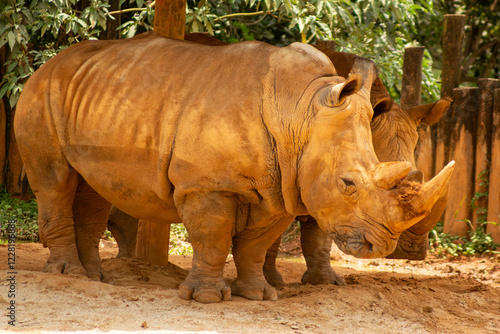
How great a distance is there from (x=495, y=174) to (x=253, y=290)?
425 cm

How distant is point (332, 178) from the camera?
4.42 m

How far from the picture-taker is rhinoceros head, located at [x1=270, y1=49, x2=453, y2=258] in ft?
13.8

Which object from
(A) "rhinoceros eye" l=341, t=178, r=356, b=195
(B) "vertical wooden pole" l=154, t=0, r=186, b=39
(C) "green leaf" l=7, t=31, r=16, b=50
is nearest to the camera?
(A) "rhinoceros eye" l=341, t=178, r=356, b=195

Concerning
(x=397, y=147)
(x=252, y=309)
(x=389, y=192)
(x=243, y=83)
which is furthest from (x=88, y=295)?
(x=397, y=147)

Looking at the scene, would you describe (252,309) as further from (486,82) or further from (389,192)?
(486,82)

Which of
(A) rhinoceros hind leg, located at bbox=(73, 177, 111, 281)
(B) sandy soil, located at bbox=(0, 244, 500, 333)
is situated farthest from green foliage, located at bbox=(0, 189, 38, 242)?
(A) rhinoceros hind leg, located at bbox=(73, 177, 111, 281)

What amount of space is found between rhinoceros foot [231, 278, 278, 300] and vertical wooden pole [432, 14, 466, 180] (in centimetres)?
417

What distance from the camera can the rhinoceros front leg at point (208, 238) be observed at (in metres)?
4.80

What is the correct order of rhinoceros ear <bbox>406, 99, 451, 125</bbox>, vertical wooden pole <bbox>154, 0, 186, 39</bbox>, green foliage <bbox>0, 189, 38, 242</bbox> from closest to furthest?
rhinoceros ear <bbox>406, 99, 451, 125</bbox> < vertical wooden pole <bbox>154, 0, 186, 39</bbox> < green foliage <bbox>0, 189, 38, 242</bbox>

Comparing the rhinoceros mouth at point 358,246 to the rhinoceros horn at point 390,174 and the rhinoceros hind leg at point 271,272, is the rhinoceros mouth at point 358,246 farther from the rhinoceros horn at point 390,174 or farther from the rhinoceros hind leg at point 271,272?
the rhinoceros hind leg at point 271,272

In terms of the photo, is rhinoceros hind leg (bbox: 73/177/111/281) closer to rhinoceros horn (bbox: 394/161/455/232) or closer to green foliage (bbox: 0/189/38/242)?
green foliage (bbox: 0/189/38/242)

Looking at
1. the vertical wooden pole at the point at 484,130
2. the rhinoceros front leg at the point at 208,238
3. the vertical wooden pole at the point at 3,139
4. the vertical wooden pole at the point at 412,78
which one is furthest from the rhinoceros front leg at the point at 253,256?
the vertical wooden pole at the point at 3,139

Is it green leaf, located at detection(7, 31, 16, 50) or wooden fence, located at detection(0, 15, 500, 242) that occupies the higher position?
green leaf, located at detection(7, 31, 16, 50)

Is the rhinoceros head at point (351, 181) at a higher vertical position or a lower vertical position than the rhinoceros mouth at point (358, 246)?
higher
